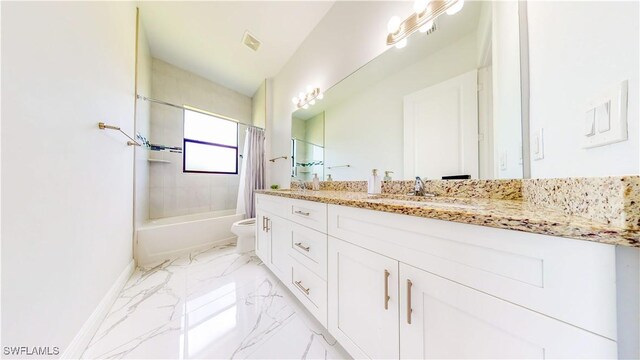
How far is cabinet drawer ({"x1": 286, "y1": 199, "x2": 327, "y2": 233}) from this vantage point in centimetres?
94

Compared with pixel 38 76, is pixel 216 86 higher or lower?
higher

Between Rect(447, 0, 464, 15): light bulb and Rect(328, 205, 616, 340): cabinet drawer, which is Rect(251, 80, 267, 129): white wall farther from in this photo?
Rect(328, 205, 616, 340): cabinet drawer

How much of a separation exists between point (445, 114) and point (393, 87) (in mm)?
414

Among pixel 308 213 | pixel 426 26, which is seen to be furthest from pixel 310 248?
pixel 426 26

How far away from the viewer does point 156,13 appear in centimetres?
187

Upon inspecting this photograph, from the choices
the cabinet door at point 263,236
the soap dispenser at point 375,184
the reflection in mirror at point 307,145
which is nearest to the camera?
the soap dispenser at point 375,184

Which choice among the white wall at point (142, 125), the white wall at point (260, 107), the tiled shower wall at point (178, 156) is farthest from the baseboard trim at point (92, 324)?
the white wall at point (260, 107)

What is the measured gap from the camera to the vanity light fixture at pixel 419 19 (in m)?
0.99

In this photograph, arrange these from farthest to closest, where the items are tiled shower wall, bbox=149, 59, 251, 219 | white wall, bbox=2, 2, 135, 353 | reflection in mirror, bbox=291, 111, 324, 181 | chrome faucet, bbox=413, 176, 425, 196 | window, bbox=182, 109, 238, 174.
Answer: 1. window, bbox=182, 109, 238, 174
2. tiled shower wall, bbox=149, 59, 251, 219
3. reflection in mirror, bbox=291, 111, 324, 181
4. chrome faucet, bbox=413, 176, 425, 196
5. white wall, bbox=2, 2, 135, 353

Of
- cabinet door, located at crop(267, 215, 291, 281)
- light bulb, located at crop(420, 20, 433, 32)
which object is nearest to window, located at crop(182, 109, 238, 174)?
cabinet door, located at crop(267, 215, 291, 281)

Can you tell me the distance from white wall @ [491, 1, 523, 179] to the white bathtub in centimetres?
264

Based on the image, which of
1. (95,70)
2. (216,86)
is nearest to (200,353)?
(95,70)

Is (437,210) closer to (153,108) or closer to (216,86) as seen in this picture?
(153,108)

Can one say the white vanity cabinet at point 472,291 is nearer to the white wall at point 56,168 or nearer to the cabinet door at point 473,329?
the cabinet door at point 473,329
